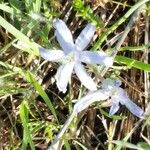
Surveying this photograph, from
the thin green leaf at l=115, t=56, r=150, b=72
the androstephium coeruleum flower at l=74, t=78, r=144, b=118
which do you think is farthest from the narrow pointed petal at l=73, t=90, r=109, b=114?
the thin green leaf at l=115, t=56, r=150, b=72

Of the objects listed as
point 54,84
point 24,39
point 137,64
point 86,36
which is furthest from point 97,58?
point 54,84

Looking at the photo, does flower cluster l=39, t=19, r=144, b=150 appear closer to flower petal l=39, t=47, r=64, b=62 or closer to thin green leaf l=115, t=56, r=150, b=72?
flower petal l=39, t=47, r=64, b=62

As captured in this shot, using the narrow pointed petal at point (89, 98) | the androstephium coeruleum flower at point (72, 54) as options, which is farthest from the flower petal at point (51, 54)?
the narrow pointed petal at point (89, 98)

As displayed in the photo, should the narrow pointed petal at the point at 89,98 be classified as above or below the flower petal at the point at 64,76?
below

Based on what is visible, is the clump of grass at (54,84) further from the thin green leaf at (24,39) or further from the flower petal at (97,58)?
the flower petal at (97,58)

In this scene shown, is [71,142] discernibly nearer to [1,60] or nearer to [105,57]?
[1,60]

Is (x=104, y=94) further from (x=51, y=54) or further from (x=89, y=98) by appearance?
(x=51, y=54)

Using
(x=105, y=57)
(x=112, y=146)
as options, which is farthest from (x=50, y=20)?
(x=112, y=146)

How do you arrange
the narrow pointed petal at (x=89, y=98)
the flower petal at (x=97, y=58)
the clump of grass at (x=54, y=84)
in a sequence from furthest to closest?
the clump of grass at (x=54, y=84), the narrow pointed petal at (x=89, y=98), the flower petal at (x=97, y=58)
